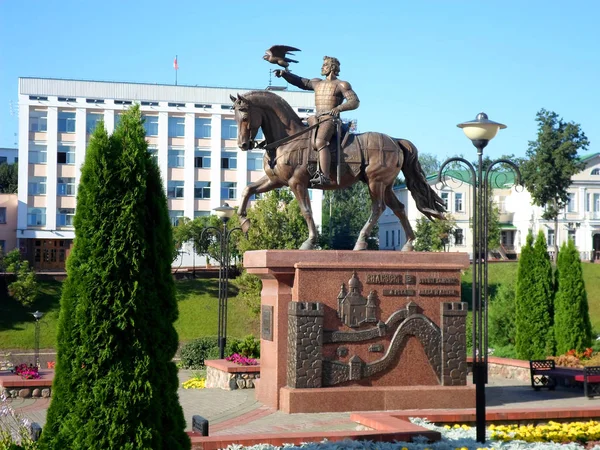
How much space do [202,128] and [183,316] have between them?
56.4 feet

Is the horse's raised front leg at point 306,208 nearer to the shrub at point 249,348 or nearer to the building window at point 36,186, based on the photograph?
the shrub at point 249,348

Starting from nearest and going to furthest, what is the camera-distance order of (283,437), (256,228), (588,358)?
1. (283,437)
2. (588,358)
3. (256,228)

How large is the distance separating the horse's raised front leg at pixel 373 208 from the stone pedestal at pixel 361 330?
2.69 feet

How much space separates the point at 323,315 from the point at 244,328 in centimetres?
3131

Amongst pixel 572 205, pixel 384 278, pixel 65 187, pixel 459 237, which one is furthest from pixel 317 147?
pixel 572 205

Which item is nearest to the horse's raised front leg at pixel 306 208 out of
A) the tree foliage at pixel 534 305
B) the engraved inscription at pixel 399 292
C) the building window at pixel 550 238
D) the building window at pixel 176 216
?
the engraved inscription at pixel 399 292

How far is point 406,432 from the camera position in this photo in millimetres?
9867

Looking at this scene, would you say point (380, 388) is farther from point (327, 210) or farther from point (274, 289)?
point (327, 210)

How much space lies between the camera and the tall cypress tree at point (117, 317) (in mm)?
7051

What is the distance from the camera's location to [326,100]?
14367mm

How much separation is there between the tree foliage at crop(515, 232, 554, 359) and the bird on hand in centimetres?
1029

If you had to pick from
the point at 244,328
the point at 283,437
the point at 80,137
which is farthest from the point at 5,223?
the point at 283,437

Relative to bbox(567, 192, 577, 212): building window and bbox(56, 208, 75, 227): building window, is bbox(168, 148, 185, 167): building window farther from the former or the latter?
bbox(567, 192, 577, 212): building window

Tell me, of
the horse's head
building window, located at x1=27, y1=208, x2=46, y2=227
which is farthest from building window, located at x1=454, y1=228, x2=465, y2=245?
the horse's head
